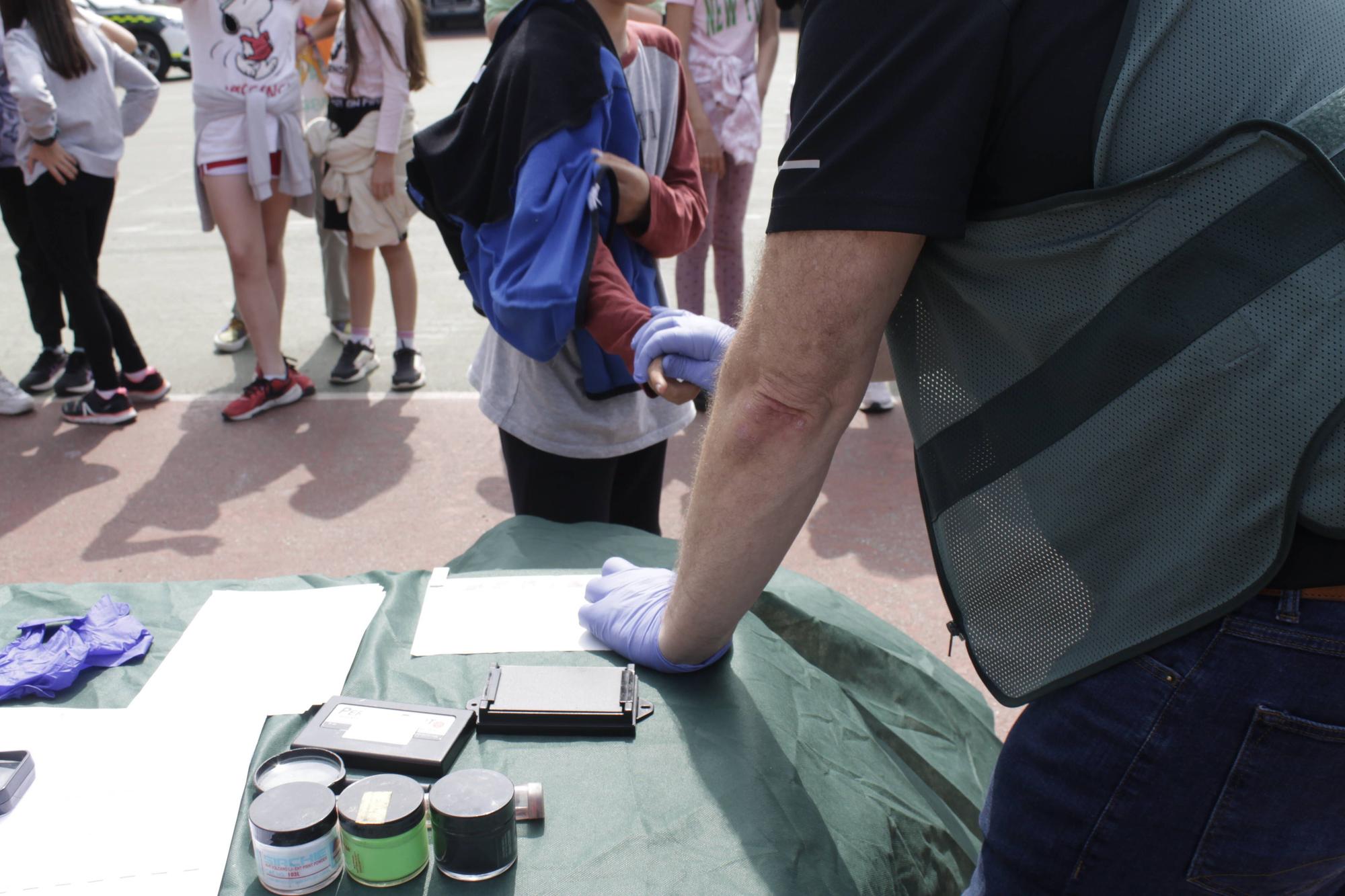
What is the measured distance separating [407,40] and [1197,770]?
4072mm

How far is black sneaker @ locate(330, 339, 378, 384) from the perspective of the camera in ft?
15.5

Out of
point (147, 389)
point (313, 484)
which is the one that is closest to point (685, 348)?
point (313, 484)

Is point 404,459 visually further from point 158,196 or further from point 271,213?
point 158,196

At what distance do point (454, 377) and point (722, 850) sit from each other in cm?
383

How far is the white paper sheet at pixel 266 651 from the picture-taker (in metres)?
1.41

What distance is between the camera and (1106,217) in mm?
952

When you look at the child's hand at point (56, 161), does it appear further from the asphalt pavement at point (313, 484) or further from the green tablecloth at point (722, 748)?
the green tablecloth at point (722, 748)

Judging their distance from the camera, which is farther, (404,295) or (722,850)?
(404,295)

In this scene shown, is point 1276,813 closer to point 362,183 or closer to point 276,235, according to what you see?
point 362,183

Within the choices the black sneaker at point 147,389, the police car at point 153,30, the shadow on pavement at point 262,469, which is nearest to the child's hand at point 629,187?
the shadow on pavement at point 262,469

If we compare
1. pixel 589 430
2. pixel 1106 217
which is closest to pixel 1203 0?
pixel 1106 217

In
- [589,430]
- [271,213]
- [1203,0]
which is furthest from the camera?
[271,213]

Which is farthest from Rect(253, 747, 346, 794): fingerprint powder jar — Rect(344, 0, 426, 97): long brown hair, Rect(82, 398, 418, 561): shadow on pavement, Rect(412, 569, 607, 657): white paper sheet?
Rect(344, 0, 426, 97): long brown hair

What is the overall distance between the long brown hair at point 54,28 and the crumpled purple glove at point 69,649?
10.4ft
